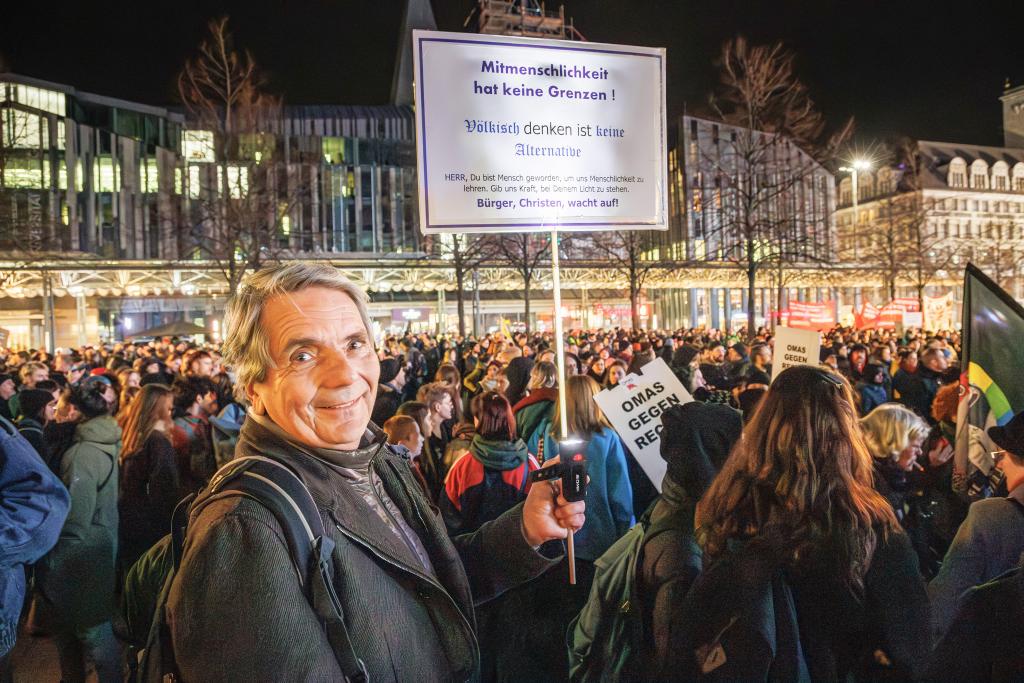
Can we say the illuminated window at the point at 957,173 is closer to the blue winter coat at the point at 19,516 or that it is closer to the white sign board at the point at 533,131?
the white sign board at the point at 533,131

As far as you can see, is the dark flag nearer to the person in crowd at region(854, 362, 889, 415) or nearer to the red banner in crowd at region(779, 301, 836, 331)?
the person in crowd at region(854, 362, 889, 415)

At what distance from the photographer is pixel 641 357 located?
446 inches

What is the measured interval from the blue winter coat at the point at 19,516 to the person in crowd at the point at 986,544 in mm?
3817

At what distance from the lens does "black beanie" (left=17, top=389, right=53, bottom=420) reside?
18.2 ft

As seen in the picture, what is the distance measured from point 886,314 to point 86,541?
22176 mm

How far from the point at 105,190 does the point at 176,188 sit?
5389 mm

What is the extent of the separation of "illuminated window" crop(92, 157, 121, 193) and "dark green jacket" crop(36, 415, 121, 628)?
199 feet

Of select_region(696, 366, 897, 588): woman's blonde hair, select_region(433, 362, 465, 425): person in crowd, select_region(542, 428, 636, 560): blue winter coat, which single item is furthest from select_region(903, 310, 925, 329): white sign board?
select_region(696, 366, 897, 588): woman's blonde hair

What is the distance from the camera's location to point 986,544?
8.23 feet

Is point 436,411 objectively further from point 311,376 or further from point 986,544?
point 311,376

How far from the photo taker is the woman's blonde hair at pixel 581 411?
457 centimetres

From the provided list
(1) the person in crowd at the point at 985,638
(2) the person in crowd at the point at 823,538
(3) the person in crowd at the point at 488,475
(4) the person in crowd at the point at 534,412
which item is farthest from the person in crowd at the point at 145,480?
(1) the person in crowd at the point at 985,638

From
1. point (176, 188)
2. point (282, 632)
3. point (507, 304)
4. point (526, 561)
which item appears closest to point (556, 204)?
point (526, 561)

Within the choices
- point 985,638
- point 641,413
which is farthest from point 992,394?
point 641,413
